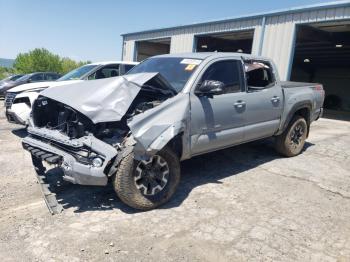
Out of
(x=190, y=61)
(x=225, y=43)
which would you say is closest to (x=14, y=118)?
(x=190, y=61)

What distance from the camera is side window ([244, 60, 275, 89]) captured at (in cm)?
564

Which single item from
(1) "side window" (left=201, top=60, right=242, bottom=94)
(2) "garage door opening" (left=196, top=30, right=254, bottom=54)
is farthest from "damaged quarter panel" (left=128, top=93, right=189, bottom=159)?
(2) "garage door opening" (left=196, top=30, right=254, bottom=54)

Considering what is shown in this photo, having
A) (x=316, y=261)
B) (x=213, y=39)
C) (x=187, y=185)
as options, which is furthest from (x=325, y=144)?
(x=213, y=39)

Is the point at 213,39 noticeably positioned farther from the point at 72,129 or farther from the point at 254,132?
the point at 72,129

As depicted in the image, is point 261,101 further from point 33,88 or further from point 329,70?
point 329,70

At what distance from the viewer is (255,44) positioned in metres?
14.6

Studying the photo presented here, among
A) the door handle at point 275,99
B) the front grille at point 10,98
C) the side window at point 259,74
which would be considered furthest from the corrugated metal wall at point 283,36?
the front grille at point 10,98

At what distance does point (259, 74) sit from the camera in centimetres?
600

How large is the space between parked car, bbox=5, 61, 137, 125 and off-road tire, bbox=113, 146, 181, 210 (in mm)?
3452

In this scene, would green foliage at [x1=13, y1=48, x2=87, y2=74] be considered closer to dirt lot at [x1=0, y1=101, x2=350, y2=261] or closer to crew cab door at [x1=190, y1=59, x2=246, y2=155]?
dirt lot at [x1=0, y1=101, x2=350, y2=261]

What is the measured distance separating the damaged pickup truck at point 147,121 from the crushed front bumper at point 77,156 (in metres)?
0.01

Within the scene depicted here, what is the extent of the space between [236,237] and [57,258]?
1817 millimetres

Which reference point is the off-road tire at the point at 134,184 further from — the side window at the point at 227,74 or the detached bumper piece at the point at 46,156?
the side window at the point at 227,74

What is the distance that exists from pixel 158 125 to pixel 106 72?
5461 mm
